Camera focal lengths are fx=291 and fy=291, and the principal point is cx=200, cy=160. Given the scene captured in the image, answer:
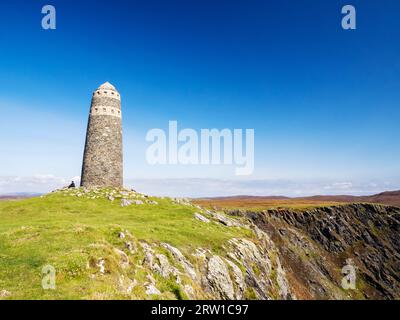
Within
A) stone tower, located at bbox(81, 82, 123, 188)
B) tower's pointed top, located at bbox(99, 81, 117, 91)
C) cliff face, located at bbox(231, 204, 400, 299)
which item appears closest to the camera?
stone tower, located at bbox(81, 82, 123, 188)

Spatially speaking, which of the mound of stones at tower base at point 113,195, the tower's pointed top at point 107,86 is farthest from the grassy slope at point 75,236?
the tower's pointed top at point 107,86

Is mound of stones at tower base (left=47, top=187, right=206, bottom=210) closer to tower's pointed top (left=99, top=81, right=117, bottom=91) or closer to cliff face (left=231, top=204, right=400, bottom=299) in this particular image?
tower's pointed top (left=99, top=81, right=117, bottom=91)

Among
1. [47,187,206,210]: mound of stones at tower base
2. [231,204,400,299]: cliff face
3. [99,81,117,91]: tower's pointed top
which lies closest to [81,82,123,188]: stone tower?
[99,81,117,91]: tower's pointed top

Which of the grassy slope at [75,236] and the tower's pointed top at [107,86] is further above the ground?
the tower's pointed top at [107,86]

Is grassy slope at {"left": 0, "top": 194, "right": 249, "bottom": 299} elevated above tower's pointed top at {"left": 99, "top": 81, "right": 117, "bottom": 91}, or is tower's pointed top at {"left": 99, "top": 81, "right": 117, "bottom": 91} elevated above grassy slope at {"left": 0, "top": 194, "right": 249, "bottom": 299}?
tower's pointed top at {"left": 99, "top": 81, "right": 117, "bottom": 91}

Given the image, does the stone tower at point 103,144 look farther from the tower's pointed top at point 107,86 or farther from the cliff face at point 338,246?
the cliff face at point 338,246
